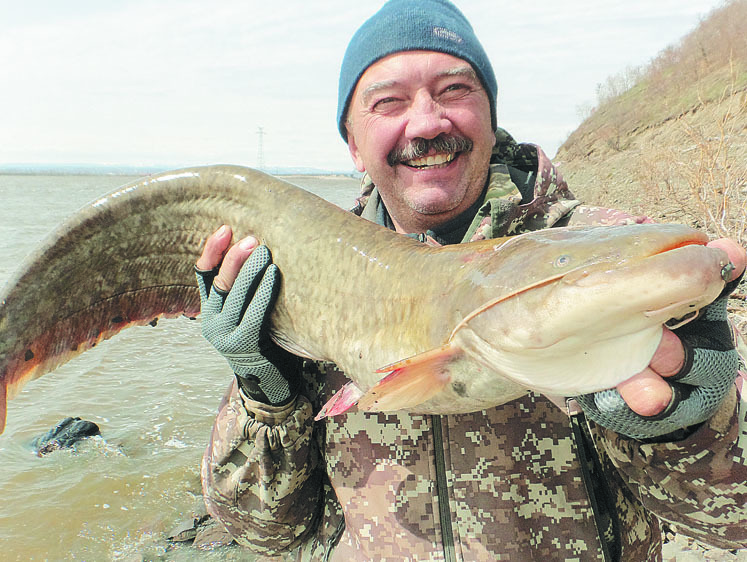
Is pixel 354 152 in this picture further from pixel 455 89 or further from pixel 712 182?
pixel 712 182

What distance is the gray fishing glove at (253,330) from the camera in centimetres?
211

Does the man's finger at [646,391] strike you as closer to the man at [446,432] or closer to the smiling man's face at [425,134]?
the man at [446,432]

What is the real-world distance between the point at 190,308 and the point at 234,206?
1.89ft

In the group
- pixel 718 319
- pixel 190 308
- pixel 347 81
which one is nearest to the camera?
pixel 718 319

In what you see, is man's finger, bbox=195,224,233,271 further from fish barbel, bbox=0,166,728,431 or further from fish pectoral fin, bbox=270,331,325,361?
fish pectoral fin, bbox=270,331,325,361

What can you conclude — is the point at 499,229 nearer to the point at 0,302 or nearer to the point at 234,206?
the point at 234,206

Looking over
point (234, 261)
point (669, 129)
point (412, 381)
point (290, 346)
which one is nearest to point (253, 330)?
point (290, 346)

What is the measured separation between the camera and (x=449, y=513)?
79.4 inches

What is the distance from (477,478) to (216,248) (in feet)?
4.26

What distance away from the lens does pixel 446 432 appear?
2.09 m

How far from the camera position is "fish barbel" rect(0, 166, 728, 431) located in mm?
1175

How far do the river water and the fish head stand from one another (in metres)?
3.76

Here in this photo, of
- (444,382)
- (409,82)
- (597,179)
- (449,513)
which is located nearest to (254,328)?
(444,382)

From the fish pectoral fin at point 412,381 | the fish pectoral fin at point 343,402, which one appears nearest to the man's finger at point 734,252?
the fish pectoral fin at point 412,381
